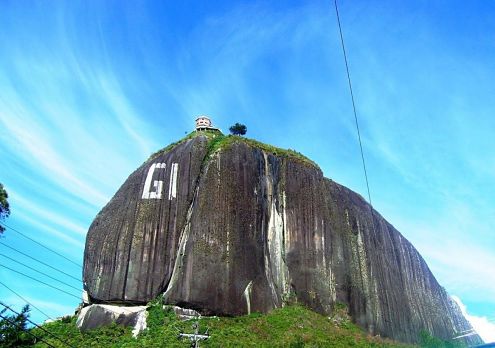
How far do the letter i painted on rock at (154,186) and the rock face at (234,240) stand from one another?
0.08 metres

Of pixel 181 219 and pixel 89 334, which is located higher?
pixel 181 219

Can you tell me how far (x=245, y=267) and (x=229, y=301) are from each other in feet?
8.07

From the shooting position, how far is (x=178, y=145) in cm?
3675

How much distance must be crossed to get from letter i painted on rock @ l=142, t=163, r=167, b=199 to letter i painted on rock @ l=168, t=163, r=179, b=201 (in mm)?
609

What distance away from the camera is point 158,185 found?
33938 millimetres

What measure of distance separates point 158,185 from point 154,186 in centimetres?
28

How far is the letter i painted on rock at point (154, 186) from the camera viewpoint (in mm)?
33406

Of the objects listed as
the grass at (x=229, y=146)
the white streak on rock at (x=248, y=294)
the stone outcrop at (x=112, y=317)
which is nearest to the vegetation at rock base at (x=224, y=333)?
the stone outcrop at (x=112, y=317)

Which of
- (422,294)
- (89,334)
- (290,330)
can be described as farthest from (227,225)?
(422,294)

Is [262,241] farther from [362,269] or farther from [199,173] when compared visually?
[362,269]

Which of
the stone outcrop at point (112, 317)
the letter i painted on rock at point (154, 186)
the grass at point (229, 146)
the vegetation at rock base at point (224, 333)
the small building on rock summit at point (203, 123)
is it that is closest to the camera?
the vegetation at rock base at point (224, 333)

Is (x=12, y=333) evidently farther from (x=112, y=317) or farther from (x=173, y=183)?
(x=173, y=183)

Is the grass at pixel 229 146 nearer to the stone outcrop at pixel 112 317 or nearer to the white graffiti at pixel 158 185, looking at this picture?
the white graffiti at pixel 158 185

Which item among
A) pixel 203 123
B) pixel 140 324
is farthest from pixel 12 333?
pixel 203 123
